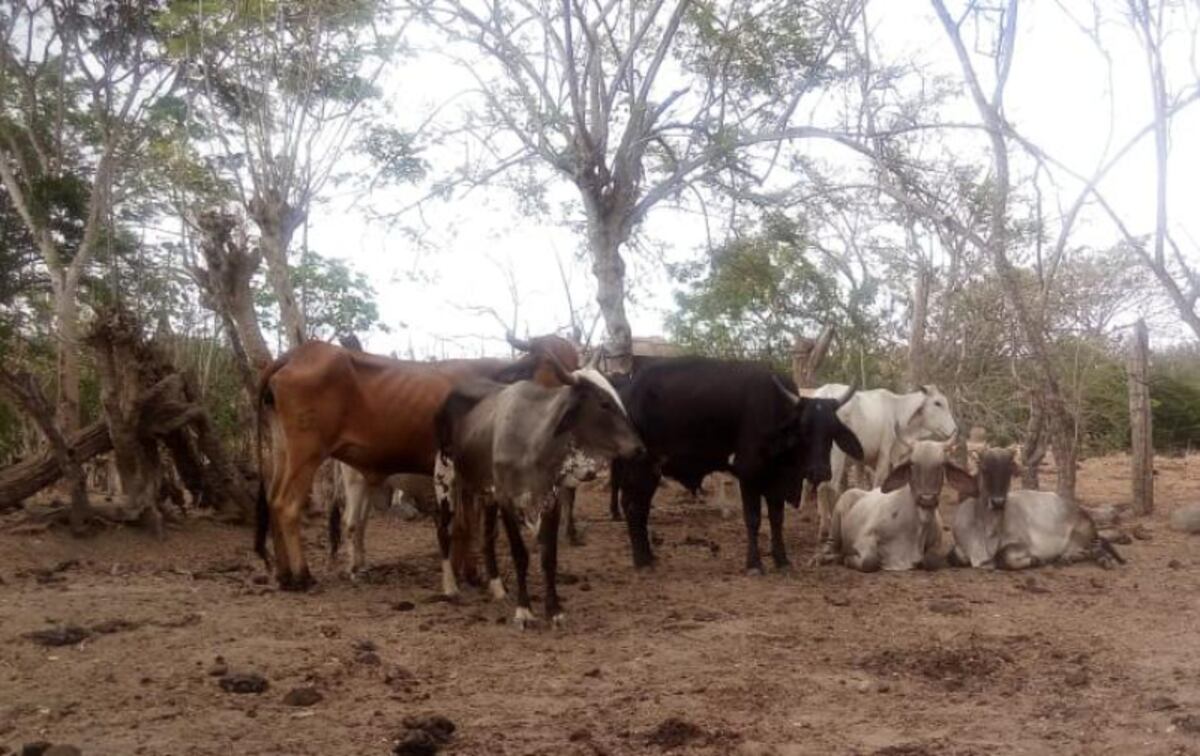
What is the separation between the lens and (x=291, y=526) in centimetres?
843

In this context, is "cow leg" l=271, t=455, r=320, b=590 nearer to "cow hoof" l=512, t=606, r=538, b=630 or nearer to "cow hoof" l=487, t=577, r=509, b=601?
"cow hoof" l=487, t=577, r=509, b=601

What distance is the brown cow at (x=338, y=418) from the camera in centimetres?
846

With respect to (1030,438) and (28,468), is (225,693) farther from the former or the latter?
(1030,438)

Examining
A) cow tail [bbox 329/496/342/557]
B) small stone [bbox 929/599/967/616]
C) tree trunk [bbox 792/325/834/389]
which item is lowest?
small stone [bbox 929/599/967/616]

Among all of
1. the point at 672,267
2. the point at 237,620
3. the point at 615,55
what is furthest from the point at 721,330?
the point at 237,620

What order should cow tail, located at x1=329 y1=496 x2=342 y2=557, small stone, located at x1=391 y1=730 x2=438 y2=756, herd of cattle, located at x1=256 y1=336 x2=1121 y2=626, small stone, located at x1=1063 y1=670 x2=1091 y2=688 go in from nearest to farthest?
small stone, located at x1=391 y1=730 x2=438 y2=756
small stone, located at x1=1063 y1=670 x2=1091 y2=688
herd of cattle, located at x1=256 y1=336 x2=1121 y2=626
cow tail, located at x1=329 y1=496 x2=342 y2=557

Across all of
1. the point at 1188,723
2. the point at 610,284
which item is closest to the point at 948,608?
the point at 1188,723

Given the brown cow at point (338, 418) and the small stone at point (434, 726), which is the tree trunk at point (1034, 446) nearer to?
the brown cow at point (338, 418)

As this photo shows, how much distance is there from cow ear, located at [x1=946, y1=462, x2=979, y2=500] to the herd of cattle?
2 cm

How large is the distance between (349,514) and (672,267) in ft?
25.7

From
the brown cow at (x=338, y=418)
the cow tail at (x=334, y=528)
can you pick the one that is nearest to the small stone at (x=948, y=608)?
the brown cow at (x=338, y=418)

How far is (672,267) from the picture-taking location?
52.9 ft

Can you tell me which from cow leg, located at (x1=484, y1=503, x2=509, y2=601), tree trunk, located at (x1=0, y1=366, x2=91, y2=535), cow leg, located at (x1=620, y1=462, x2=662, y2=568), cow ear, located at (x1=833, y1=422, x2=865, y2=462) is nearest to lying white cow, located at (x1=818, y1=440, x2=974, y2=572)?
cow ear, located at (x1=833, y1=422, x2=865, y2=462)

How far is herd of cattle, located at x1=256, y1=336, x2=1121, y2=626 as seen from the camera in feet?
24.1
